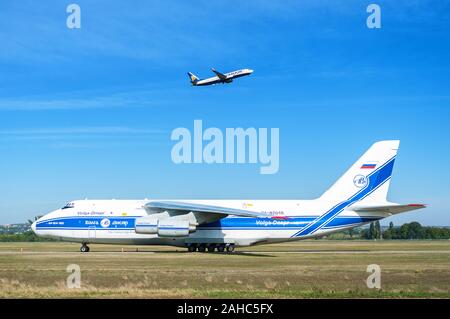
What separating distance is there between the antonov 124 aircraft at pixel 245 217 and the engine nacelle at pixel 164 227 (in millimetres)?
113

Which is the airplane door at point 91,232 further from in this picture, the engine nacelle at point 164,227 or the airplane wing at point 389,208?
the airplane wing at point 389,208

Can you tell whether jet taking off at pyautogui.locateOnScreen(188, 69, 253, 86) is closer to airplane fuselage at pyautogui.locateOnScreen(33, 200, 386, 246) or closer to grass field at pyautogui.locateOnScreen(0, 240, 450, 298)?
airplane fuselage at pyautogui.locateOnScreen(33, 200, 386, 246)

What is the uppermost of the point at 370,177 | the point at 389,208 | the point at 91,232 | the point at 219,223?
the point at 370,177

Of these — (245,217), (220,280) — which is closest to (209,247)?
(245,217)

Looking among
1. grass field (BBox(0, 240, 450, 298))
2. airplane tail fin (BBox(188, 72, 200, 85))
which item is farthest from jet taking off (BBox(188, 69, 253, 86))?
grass field (BBox(0, 240, 450, 298))

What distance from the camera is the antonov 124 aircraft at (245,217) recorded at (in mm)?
45031

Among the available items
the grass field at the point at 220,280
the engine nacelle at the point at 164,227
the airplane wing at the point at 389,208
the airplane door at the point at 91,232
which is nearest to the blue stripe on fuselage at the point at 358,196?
the airplane wing at the point at 389,208

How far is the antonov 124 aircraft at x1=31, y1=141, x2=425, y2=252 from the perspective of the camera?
45.0 metres

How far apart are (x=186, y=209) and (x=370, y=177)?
584 inches

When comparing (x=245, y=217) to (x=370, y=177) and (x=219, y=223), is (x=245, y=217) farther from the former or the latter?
(x=370, y=177)

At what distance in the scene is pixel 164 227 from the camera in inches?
1704

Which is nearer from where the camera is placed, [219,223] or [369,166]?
[219,223]

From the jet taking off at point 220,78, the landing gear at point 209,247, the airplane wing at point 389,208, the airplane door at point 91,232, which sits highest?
the jet taking off at point 220,78

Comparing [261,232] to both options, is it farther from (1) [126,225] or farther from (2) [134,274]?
(2) [134,274]
